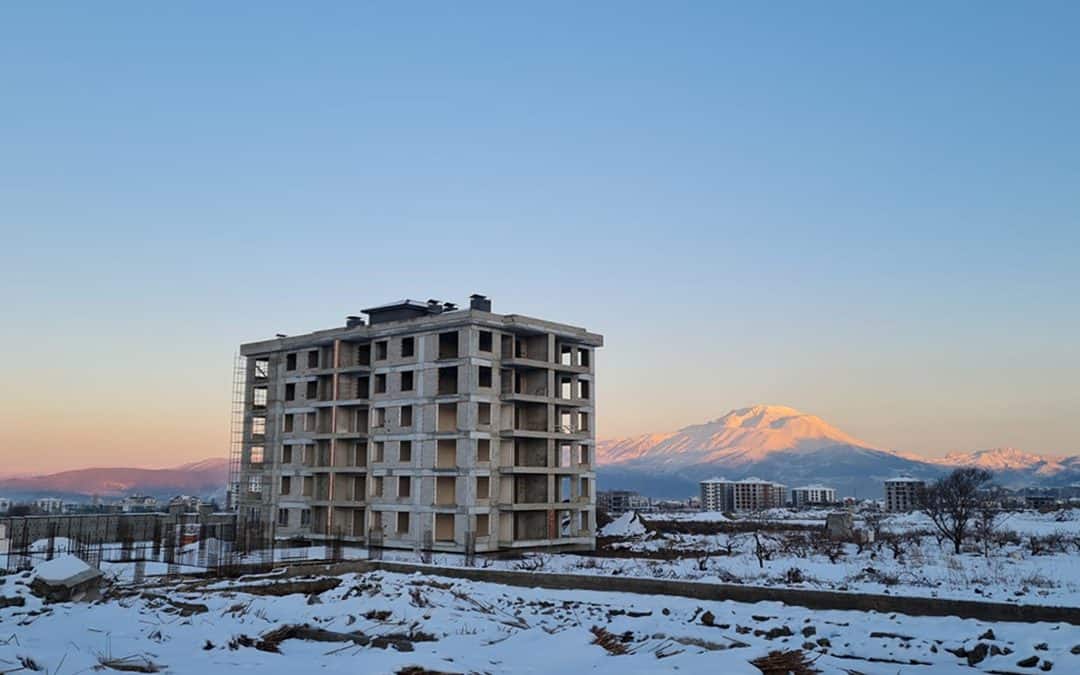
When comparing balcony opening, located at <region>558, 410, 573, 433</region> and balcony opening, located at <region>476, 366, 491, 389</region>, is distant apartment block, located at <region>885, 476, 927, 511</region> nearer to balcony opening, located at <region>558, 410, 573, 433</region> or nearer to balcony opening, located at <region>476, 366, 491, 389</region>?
balcony opening, located at <region>558, 410, 573, 433</region>

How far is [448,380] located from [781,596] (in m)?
32.3

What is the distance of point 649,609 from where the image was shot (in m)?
19.9

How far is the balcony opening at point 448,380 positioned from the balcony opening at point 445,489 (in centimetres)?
483

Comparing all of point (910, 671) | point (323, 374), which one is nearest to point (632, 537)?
point (323, 374)

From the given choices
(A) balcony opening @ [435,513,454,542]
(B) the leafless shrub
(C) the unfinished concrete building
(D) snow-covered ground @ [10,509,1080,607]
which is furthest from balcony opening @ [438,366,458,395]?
(B) the leafless shrub

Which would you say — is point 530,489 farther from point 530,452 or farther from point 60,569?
point 60,569

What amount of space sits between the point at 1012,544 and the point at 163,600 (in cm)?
3780

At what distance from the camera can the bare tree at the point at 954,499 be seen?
4206cm

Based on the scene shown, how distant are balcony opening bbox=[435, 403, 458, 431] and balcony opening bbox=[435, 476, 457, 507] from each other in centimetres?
279

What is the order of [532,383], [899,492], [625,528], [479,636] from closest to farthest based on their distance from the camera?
[479,636] → [532,383] → [625,528] → [899,492]

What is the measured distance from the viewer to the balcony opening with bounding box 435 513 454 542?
157ft

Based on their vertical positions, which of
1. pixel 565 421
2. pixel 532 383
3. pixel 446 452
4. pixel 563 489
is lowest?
pixel 563 489

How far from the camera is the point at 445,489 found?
4881 centimetres

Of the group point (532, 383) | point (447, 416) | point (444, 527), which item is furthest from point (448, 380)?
point (444, 527)
